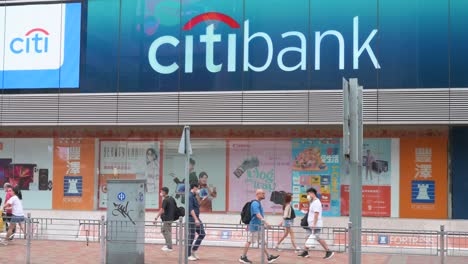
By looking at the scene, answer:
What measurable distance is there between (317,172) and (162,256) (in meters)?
5.38

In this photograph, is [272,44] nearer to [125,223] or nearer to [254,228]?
[254,228]

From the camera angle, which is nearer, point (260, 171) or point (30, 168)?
point (260, 171)

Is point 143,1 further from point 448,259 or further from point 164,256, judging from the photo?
point 448,259

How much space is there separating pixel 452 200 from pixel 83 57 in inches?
433

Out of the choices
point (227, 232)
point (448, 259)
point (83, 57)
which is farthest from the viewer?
point (83, 57)

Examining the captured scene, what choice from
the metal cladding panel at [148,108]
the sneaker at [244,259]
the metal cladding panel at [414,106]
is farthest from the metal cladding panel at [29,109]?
the metal cladding panel at [414,106]

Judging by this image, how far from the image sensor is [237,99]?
1797 centimetres

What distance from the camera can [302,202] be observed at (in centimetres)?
1839

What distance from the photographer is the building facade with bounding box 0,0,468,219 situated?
17.1 metres

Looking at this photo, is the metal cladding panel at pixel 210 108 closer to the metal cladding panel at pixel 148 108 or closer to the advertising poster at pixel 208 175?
the metal cladding panel at pixel 148 108

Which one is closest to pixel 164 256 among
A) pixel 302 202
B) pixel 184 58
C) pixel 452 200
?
pixel 302 202

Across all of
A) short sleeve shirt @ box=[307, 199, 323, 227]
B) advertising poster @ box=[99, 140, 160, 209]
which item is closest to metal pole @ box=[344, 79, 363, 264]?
short sleeve shirt @ box=[307, 199, 323, 227]

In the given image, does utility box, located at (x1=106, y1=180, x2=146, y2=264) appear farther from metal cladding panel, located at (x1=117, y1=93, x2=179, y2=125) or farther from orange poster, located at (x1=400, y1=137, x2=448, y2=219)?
orange poster, located at (x1=400, y1=137, x2=448, y2=219)

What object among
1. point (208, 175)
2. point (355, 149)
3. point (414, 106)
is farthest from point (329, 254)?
point (355, 149)
